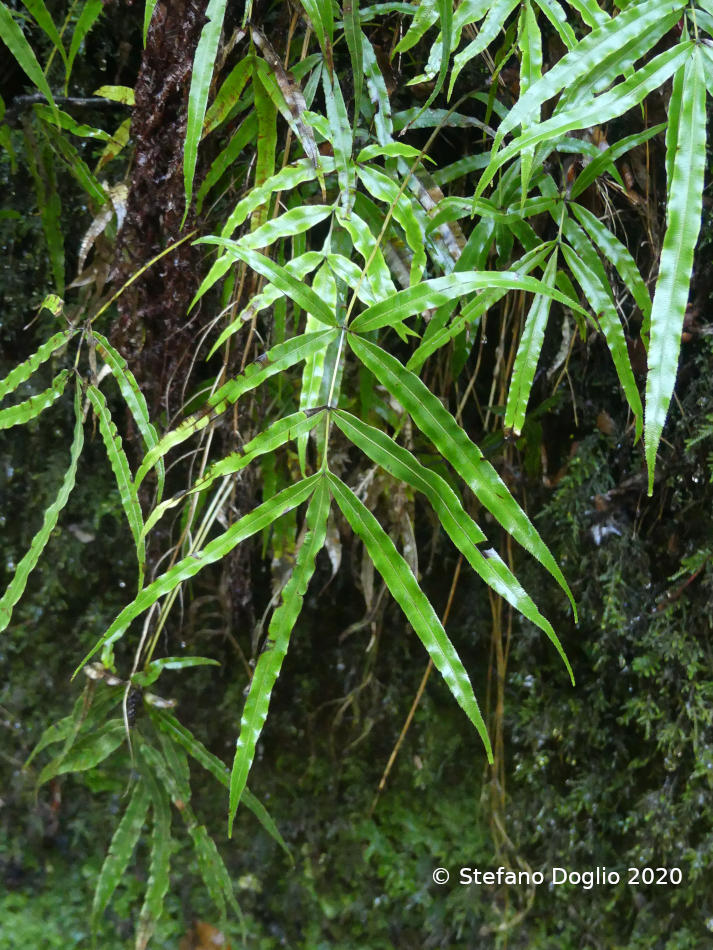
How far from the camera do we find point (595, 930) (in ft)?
2.45

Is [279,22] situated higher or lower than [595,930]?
higher

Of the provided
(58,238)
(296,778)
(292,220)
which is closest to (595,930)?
(296,778)

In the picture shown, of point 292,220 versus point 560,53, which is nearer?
point 292,220

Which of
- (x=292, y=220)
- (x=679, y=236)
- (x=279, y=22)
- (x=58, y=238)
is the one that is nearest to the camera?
(x=679, y=236)

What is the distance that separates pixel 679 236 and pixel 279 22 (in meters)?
0.41

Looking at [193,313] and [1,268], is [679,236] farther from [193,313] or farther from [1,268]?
[1,268]

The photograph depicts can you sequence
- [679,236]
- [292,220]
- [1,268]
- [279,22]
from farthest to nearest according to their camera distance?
[1,268] → [279,22] → [292,220] → [679,236]

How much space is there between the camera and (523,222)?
0.55 m

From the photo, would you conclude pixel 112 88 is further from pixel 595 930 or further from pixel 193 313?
pixel 595 930

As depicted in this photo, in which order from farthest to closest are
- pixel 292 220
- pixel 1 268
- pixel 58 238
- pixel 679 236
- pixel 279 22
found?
1. pixel 1 268
2. pixel 58 238
3. pixel 279 22
4. pixel 292 220
5. pixel 679 236

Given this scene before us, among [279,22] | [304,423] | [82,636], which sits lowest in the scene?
[82,636]

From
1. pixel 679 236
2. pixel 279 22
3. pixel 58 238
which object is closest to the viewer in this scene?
pixel 679 236

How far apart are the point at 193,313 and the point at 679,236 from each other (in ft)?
1.43

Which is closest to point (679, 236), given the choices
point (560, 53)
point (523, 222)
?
point (523, 222)
